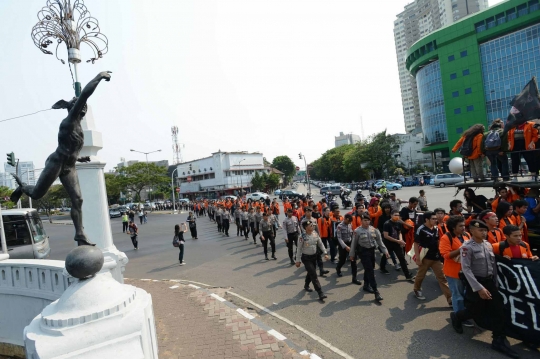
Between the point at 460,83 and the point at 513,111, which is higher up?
the point at 460,83

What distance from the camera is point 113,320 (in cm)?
280

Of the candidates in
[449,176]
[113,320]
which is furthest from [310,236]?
[449,176]

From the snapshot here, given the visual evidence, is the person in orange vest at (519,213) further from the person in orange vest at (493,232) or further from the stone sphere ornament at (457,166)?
the stone sphere ornament at (457,166)

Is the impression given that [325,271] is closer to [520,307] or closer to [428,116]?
Result: [520,307]

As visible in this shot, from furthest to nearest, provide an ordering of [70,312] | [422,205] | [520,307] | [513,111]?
[422,205] → [513,111] → [520,307] → [70,312]

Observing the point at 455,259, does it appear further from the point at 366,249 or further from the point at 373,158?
the point at 373,158

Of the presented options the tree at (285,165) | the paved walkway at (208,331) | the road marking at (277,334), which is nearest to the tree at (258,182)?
the tree at (285,165)

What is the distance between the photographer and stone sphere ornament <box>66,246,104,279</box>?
9.60ft

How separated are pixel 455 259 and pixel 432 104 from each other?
6115 cm

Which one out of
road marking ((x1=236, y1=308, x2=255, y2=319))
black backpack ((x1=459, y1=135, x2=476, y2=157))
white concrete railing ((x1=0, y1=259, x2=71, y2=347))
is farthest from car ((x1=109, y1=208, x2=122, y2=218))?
black backpack ((x1=459, y1=135, x2=476, y2=157))

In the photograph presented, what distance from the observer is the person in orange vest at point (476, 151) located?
7.69m

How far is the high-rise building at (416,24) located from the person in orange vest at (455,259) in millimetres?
103724

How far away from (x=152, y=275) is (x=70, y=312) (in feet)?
26.0

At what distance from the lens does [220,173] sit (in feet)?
194
